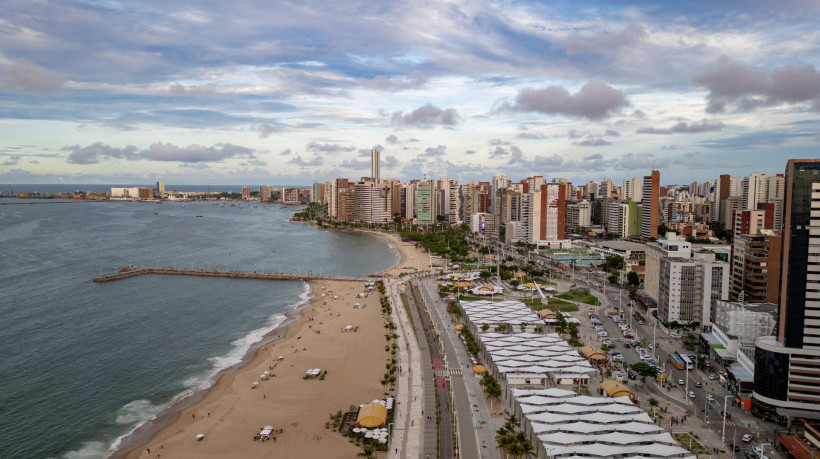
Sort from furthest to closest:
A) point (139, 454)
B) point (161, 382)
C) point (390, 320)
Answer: point (390, 320) < point (161, 382) < point (139, 454)

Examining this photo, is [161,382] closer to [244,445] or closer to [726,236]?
[244,445]

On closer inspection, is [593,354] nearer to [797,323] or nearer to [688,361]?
[688,361]

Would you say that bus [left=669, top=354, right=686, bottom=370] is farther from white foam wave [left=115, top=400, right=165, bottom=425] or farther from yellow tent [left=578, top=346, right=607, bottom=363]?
white foam wave [left=115, top=400, right=165, bottom=425]

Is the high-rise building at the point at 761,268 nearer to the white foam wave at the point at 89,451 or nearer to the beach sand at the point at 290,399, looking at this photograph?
the beach sand at the point at 290,399

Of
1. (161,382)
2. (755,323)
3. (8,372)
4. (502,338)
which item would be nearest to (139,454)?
(161,382)

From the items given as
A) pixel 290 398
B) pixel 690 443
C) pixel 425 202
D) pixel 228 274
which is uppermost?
pixel 425 202

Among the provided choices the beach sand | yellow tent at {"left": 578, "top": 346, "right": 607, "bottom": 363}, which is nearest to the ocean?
the beach sand

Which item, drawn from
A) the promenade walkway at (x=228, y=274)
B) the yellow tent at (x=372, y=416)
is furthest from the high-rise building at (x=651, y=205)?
the yellow tent at (x=372, y=416)

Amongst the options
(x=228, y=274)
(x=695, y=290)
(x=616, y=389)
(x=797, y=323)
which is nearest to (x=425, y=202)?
(x=228, y=274)
